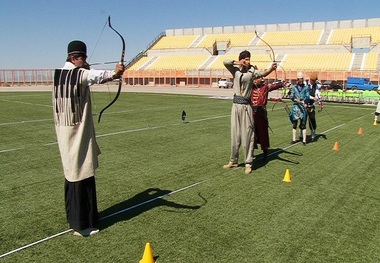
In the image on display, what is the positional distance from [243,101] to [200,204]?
8.26 feet

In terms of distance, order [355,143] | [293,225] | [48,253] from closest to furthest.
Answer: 1. [48,253]
2. [293,225]
3. [355,143]

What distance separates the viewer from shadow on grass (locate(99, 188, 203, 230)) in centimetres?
493

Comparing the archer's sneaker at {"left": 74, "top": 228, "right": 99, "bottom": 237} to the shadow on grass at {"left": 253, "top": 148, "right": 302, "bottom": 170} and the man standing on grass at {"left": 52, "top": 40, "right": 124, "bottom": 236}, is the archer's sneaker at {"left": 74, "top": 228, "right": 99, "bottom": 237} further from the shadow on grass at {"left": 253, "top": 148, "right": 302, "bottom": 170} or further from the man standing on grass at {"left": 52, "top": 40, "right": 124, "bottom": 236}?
the shadow on grass at {"left": 253, "top": 148, "right": 302, "bottom": 170}

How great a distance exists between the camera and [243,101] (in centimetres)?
717

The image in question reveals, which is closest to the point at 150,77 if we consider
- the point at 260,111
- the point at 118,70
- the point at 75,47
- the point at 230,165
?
the point at 260,111

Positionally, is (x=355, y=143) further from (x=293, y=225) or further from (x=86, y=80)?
(x=86, y=80)

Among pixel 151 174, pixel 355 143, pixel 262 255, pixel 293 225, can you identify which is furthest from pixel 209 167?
pixel 355 143

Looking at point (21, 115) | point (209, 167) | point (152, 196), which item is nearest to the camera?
point (152, 196)

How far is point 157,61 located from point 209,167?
6094cm

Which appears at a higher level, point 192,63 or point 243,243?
point 192,63

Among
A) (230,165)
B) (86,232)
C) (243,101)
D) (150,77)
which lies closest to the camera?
(86,232)

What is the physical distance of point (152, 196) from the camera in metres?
5.86

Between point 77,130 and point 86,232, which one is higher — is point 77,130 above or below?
above

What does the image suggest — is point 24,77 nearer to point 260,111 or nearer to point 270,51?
point 270,51
